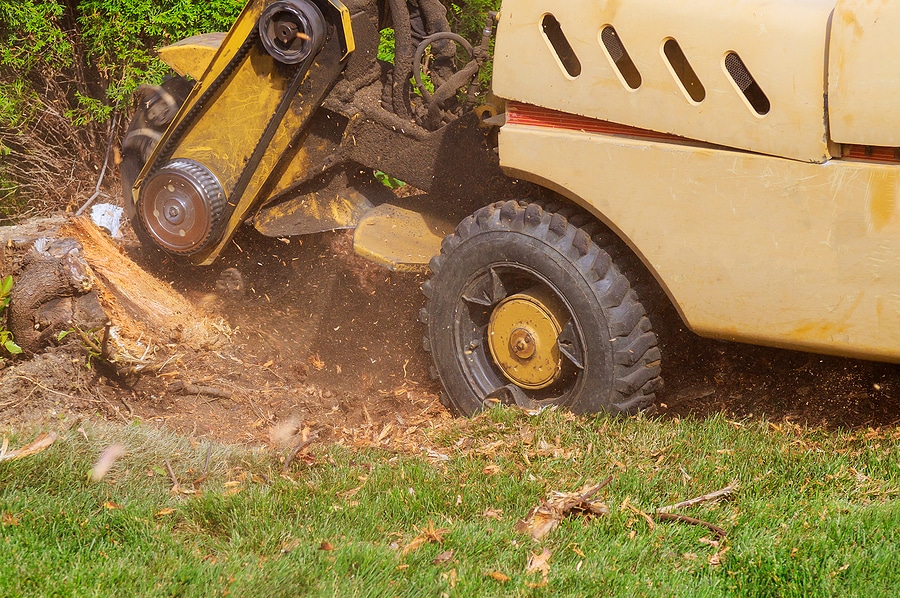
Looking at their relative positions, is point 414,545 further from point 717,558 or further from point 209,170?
point 209,170

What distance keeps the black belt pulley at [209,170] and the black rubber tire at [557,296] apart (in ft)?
3.46

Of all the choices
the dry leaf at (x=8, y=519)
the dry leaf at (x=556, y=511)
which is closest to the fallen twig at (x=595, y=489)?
the dry leaf at (x=556, y=511)

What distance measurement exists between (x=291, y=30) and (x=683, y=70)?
5.93ft

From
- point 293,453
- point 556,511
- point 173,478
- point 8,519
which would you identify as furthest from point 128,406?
point 556,511

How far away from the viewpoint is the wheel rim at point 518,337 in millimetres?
3883

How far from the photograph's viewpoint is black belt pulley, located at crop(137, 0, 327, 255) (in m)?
4.32

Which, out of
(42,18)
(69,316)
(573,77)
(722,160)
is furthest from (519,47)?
(42,18)

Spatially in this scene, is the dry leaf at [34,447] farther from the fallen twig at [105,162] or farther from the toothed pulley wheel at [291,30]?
the fallen twig at [105,162]

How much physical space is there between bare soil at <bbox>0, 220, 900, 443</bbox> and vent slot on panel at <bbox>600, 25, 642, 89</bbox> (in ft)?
3.12

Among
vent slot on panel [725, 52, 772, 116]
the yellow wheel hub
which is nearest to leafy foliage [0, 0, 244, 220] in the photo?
the yellow wheel hub

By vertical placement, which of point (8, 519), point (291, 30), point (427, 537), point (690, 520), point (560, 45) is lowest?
point (8, 519)

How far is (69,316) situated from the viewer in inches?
171

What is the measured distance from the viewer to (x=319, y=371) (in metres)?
4.89

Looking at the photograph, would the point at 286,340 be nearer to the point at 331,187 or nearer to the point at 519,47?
the point at 331,187
